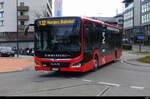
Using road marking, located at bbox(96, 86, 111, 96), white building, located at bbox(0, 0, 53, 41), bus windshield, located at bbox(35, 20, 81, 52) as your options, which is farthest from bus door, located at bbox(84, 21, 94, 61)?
white building, located at bbox(0, 0, 53, 41)

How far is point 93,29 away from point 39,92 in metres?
6.94

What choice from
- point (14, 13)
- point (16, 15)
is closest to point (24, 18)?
point (16, 15)

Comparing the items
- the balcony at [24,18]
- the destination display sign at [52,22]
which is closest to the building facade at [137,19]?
the balcony at [24,18]

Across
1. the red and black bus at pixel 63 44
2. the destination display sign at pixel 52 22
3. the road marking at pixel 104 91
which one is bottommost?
the road marking at pixel 104 91

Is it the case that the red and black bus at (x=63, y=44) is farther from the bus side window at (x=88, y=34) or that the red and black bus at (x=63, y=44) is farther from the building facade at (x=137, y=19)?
the building facade at (x=137, y=19)

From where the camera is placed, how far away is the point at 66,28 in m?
12.8

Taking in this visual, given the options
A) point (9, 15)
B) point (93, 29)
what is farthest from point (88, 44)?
point (9, 15)

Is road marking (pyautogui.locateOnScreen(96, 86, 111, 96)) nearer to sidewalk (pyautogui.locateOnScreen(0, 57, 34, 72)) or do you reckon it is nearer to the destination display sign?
the destination display sign

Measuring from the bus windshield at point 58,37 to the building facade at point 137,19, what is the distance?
61872mm

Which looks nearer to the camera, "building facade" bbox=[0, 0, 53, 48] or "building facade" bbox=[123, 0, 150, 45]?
"building facade" bbox=[0, 0, 53, 48]

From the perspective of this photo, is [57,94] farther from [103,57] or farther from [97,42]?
[103,57]

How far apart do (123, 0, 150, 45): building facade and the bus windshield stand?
61.9 m

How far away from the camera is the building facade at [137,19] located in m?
83.1

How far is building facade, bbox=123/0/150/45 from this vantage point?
8306 centimetres
